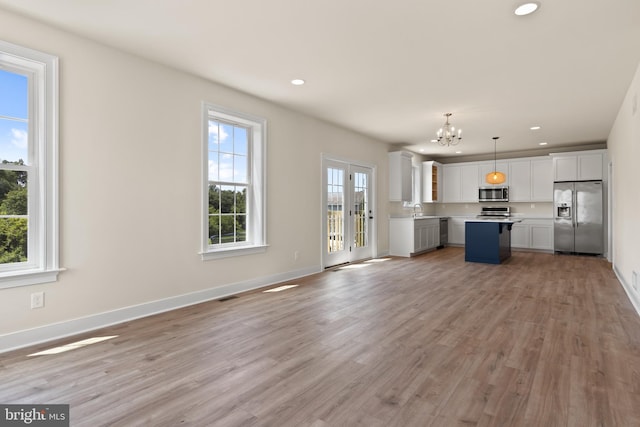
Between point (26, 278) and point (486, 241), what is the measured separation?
716 centimetres

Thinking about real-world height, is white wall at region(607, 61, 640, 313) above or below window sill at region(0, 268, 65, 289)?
above

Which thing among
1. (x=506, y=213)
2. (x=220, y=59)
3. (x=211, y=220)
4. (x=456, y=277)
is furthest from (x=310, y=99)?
(x=506, y=213)

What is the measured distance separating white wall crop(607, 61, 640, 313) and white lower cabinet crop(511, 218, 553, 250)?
9.36 ft

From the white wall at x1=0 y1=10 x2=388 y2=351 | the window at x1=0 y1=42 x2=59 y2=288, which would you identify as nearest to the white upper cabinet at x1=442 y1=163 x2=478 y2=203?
the white wall at x1=0 y1=10 x2=388 y2=351

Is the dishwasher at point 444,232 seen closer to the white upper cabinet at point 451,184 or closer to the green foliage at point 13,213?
the white upper cabinet at point 451,184

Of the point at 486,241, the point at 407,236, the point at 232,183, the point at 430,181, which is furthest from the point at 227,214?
the point at 430,181

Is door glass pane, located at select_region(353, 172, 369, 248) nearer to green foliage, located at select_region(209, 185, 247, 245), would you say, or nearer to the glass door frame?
the glass door frame

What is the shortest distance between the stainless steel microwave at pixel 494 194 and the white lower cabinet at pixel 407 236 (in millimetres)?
2231

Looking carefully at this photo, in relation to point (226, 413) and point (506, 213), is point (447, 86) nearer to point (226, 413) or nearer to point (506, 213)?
point (226, 413)

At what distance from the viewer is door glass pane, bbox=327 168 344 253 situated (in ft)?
21.3

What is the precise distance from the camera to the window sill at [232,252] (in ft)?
14.0

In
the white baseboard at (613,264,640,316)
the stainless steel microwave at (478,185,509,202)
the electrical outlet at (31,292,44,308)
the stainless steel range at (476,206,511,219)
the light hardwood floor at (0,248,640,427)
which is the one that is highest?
the stainless steel microwave at (478,185,509,202)

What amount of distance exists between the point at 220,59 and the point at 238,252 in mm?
2356

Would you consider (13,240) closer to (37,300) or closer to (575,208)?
(37,300)
